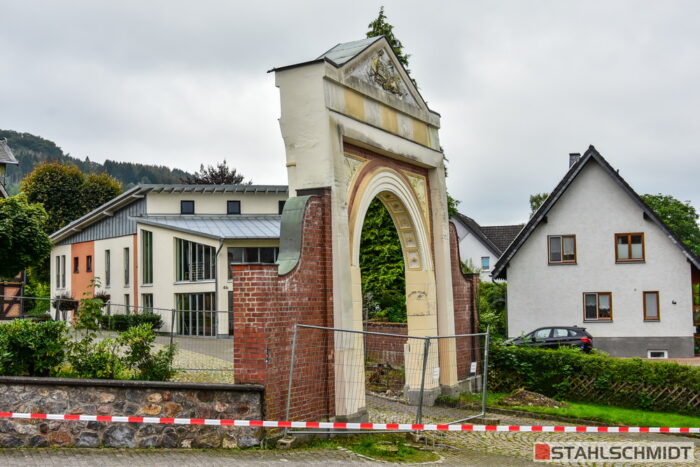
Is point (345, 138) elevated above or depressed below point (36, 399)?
above

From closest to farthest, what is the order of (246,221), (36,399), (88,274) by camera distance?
(36,399)
(246,221)
(88,274)

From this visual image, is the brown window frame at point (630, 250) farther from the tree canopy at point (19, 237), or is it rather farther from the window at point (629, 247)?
the tree canopy at point (19, 237)

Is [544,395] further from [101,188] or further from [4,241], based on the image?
[101,188]

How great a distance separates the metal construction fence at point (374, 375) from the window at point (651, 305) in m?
13.1

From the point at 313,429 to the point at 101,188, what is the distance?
5059 centimetres

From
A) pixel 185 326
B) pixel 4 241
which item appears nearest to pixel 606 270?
pixel 185 326

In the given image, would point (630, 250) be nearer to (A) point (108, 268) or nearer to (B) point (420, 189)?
(B) point (420, 189)

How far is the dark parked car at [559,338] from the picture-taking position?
26.4 metres

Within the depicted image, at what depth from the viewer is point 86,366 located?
1069 centimetres

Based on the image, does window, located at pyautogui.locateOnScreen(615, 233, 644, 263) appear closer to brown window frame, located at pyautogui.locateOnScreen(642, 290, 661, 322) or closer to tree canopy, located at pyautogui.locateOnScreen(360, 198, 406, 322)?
brown window frame, located at pyautogui.locateOnScreen(642, 290, 661, 322)

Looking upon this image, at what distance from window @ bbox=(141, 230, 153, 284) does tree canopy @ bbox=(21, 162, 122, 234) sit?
69.3ft

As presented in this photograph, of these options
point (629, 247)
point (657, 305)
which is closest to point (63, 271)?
point (629, 247)

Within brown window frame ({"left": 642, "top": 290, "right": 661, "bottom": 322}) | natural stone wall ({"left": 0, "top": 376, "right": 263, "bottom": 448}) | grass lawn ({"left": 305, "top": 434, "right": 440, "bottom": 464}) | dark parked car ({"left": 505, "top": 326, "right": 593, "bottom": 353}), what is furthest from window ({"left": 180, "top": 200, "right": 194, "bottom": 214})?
natural stone wall ({"left": 0, "top": 376, "right": 263, "bottom": 448})

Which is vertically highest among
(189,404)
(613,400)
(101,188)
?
(101,188)
